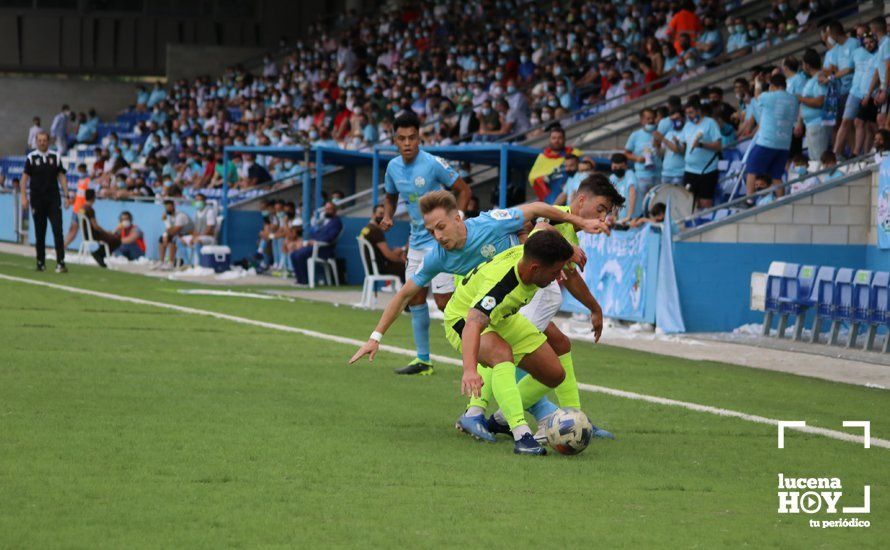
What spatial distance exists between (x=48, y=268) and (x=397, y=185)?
46.4ft

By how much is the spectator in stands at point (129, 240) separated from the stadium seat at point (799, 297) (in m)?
17.3

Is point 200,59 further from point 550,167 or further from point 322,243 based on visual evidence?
point 550,167

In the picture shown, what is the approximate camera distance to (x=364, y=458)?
300 inches

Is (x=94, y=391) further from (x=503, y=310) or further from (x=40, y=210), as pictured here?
(x=40, y=210)

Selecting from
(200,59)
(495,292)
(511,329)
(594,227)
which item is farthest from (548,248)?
(200,59)

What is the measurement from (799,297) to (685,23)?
36.9 feet

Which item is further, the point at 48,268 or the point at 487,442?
the point at 48,268

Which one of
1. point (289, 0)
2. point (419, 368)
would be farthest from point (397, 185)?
point (289, 0)

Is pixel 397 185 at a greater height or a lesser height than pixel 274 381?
greater

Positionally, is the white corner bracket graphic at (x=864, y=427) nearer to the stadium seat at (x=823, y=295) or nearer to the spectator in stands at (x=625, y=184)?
the stadium seat at (x=823, y=295)

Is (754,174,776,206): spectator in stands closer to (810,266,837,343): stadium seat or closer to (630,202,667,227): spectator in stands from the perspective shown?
(630,202,667,227): spectator in stands

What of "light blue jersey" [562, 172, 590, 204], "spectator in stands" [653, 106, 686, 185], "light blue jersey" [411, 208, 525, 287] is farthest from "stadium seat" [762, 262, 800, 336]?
"light blue jersey" [411, 208, 525, 287]

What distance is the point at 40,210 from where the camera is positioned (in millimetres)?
23047

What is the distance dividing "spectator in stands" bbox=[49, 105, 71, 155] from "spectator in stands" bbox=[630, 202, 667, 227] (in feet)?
116
